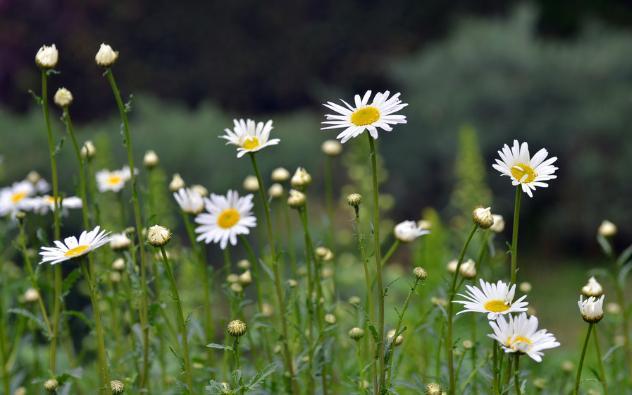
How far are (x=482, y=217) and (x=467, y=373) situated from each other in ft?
1.70

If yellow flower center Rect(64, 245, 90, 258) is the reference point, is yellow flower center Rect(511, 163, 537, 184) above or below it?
above

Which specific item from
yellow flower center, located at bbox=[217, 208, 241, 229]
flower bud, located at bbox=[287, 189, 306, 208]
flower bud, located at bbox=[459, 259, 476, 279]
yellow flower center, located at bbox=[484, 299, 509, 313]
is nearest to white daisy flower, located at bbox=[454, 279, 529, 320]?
yellow flower center, located at bbox=[484, 299, 509, 313]

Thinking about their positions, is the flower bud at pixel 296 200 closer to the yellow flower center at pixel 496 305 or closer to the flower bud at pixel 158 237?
the flower bud at pixel 158 237

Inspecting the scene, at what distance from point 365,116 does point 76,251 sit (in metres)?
0.49

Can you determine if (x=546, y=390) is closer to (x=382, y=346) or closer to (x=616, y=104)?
(x=382, y=346)

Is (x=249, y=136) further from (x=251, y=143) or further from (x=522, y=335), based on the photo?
(x=522, y=335)

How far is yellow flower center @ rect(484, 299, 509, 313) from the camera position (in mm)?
1165

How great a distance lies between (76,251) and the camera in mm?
1224

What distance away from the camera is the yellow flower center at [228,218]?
1.56 metres

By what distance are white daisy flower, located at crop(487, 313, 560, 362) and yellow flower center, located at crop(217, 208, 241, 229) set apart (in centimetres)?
60

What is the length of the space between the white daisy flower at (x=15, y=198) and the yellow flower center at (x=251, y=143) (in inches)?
26.8

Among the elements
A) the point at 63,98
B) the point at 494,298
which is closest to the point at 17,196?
the point at 63,98

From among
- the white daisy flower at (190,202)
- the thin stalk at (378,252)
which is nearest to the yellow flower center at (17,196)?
the white daisy flower at (190,202)

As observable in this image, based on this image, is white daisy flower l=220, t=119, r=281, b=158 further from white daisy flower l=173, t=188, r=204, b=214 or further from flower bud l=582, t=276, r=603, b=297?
flower bud l=582, t=276, r=603, b=297
